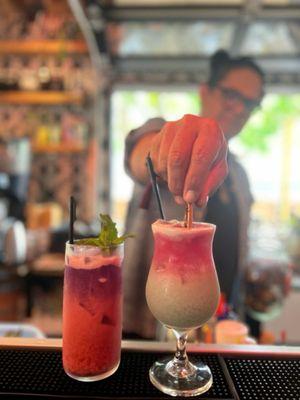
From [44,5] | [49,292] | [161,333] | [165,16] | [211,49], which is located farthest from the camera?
[44,5]

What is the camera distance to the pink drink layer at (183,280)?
74 centimetres

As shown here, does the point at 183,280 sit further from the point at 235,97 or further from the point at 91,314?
the point at 235,97

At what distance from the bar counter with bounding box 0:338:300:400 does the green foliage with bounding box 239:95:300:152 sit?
2.94 metres

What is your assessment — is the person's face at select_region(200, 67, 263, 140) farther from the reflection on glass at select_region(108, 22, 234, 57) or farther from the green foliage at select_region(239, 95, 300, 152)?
the green foliage at select_region(239, 95, 300, 152)

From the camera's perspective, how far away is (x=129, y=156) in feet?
4.39

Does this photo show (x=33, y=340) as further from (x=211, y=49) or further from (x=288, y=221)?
(x=288, y=221)

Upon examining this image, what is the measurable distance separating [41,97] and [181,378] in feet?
10.8

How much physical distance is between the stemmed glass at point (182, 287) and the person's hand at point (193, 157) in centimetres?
7

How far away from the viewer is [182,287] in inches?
29.3

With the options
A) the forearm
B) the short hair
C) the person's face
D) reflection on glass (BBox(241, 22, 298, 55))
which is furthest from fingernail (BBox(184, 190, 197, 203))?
reflection on glass (BBox(241, 22, 298, 55))

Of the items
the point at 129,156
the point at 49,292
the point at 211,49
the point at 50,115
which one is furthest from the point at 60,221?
the point at 129,156

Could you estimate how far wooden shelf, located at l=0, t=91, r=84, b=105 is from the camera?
356 centimetres

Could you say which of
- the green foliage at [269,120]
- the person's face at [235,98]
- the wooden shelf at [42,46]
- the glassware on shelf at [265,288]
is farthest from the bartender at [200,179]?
the wooden shelf at [42,46]

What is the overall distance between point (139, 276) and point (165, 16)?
4.19 feet
